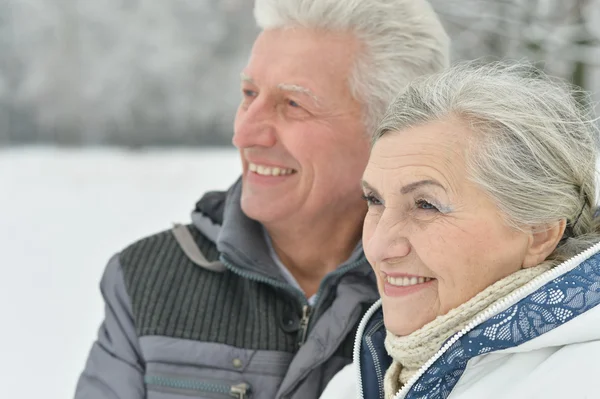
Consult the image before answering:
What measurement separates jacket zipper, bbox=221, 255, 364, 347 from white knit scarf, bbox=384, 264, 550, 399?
511mm

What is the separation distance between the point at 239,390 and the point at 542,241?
3.31 feet

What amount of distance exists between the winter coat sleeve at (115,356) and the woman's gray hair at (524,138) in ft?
3.53

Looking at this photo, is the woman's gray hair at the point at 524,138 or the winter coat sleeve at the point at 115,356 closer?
the woman's gray hair at the point at 524,138

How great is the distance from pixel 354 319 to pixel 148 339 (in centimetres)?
62

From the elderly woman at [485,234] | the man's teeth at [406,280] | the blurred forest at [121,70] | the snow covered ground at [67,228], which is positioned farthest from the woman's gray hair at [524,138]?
the blurred forest at [121,70]

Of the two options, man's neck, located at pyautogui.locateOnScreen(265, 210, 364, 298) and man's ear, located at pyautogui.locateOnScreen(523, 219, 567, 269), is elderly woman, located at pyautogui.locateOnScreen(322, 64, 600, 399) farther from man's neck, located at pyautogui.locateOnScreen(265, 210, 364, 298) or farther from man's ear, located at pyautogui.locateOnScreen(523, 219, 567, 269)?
man's neck, located at pyautogui.locateOnScreen(265, 210, 364, 298)

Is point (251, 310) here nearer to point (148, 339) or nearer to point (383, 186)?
point (148, 339)

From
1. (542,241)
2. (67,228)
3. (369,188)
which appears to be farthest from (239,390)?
(67,228)

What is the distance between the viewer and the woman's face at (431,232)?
5.73 ft

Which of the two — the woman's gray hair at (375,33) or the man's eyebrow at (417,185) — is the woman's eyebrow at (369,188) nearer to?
the man's eyebrow at (417,185)

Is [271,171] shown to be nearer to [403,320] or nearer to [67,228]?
[403,320]

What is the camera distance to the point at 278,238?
2.62 meters

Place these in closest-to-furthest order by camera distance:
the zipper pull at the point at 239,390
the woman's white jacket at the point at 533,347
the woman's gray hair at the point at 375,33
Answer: the woman's white jacket at the point at 533,347
the zipper pull at the point at 239,390
the woman's gray hair at the point at 375,33

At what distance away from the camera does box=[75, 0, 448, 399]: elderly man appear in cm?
239
